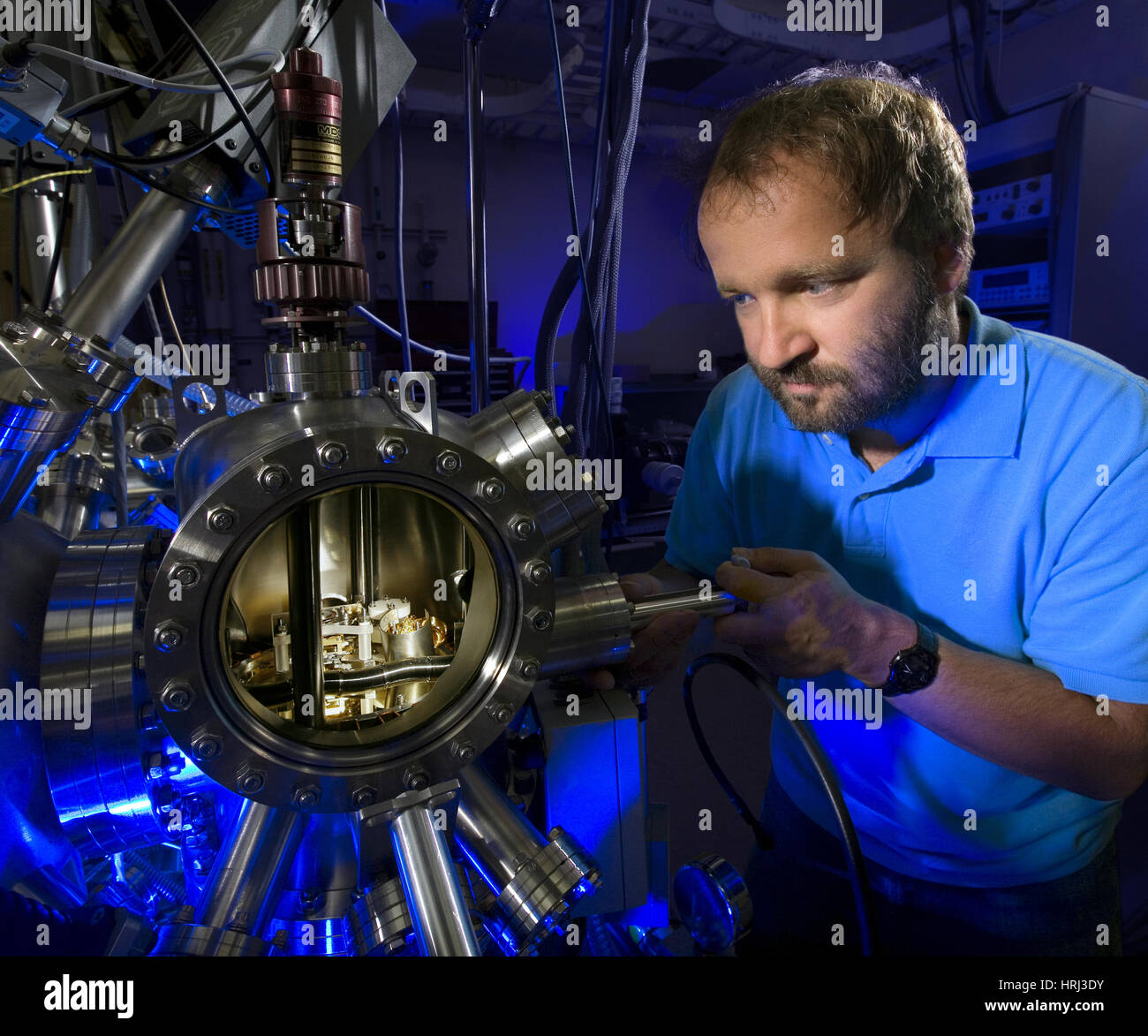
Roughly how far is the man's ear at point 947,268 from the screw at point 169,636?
0.86m

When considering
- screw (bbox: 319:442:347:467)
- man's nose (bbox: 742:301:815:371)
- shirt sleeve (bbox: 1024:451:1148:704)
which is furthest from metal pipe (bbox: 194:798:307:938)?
shirt sleeve (bbox: 1024:451:1148:704)

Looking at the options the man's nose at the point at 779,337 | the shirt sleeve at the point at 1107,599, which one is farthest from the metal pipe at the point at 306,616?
the shirt sleeve at the point at 1107,599

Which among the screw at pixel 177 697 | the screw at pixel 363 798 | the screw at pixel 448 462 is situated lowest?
the screw at pixel 363 798

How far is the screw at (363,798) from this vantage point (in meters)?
0.52

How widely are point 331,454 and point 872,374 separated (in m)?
0.62

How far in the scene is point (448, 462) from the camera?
491 mm

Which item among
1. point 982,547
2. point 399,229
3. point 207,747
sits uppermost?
point 399,229

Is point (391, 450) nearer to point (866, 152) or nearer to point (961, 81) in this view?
point (866, 152)

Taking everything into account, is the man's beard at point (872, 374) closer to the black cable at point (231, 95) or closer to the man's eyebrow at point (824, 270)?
the man's eyebrow at point (824, 270)

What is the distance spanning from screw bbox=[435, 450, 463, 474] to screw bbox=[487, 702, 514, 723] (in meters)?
0.18

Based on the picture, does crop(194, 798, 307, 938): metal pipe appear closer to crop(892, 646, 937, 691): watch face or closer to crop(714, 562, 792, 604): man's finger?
crop(714, 562, 792, 604): man's finger

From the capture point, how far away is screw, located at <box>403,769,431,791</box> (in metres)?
0.52

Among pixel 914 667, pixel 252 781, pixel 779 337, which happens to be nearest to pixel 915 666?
pixel 914 667

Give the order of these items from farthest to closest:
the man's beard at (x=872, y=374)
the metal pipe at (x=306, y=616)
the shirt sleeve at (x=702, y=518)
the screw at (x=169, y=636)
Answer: the shirt sleeve at (x=702, y=518), the man's beard at (x=872, y=374), the metal pipe at (x=306, y=616), the screw at (x=169, y=636)
